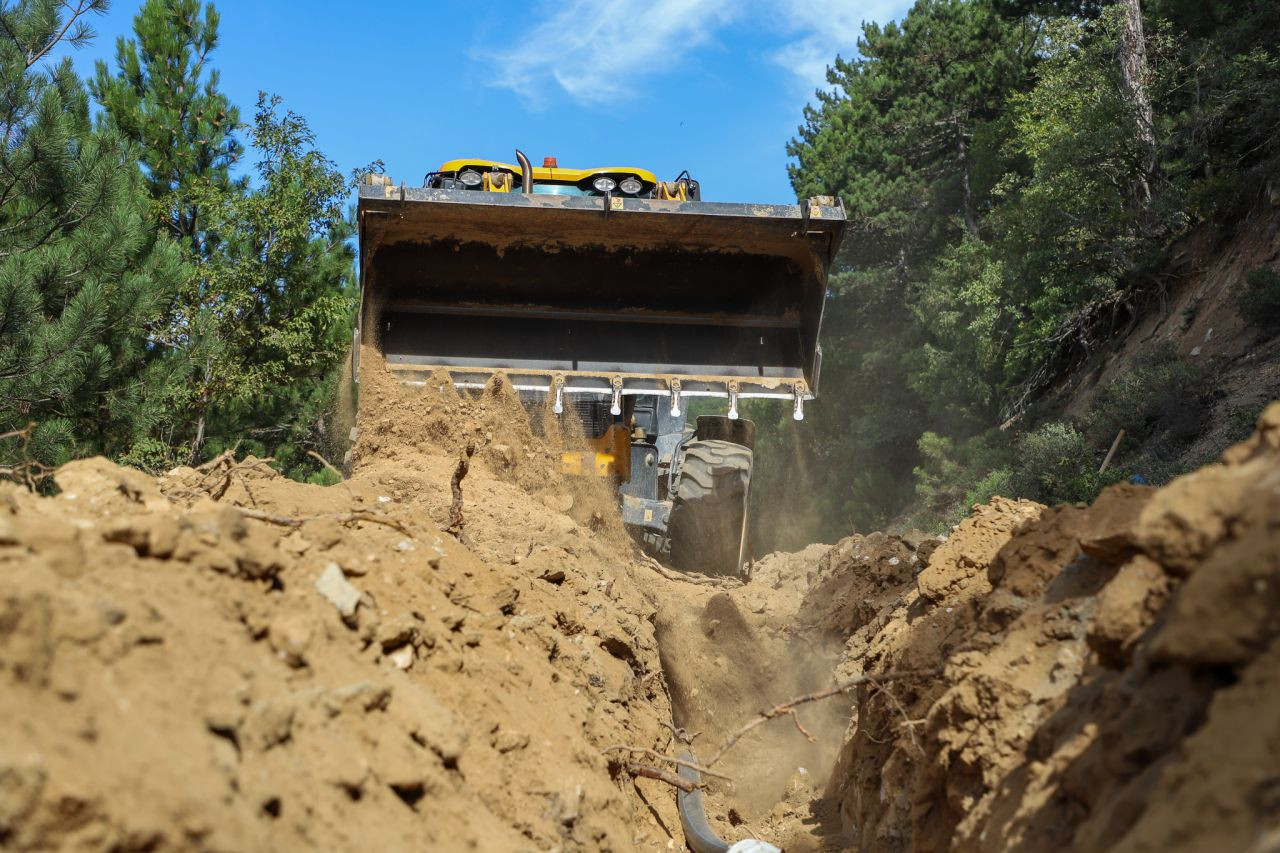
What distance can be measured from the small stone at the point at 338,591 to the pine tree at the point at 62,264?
7075 millimetres

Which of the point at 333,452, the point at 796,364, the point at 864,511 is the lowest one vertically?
the point at 864,511

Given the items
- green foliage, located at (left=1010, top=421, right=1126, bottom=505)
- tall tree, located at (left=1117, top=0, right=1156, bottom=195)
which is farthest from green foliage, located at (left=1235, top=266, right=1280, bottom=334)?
tall tree, located at (left=1117, top=0, right=1156, bottom=195)

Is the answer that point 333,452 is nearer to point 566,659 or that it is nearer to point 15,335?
point 15,335

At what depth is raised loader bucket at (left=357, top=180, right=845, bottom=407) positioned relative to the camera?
9.04m

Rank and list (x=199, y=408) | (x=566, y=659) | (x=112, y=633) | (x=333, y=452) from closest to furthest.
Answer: (x=112, y=633)
(x=566, y=659)
(x=199, y=408)
(x=333, y=452)

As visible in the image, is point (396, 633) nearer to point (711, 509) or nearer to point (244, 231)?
point (711, 509)

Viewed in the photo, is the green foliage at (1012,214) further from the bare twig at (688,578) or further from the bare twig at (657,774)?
the bare twig at (657,774)

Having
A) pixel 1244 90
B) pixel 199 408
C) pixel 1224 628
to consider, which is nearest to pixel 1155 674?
pixel 1224 628

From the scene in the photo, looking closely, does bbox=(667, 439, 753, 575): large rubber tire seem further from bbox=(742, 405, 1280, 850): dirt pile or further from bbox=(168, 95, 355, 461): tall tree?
bbox=(168, 95, 355, 461): tall tree

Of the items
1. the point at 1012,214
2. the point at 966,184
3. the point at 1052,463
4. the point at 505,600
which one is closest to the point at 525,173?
the point at 505,600

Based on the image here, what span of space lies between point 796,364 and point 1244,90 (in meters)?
9.74

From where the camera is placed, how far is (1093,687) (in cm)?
336

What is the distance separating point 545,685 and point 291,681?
1.91 metres

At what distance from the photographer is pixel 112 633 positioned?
271cm
